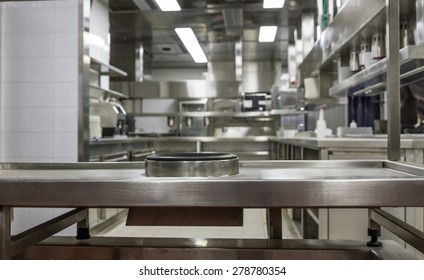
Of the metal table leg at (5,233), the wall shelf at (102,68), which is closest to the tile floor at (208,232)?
the wall shelf at (102,68)

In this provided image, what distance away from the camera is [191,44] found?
26.4 feet

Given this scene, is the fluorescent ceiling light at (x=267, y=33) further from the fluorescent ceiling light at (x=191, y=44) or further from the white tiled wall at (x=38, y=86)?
the white tiled wall at (x=38, y=86)

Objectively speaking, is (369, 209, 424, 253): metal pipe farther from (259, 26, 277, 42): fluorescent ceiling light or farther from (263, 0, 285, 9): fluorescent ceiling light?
(259, 26, 277, 42): fluorescent ceiling light

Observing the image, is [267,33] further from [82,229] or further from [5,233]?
[5,233]

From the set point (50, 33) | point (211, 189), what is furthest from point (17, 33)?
point (211, 189)

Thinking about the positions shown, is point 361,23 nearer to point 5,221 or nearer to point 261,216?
point 261,216

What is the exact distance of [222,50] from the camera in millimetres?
8758

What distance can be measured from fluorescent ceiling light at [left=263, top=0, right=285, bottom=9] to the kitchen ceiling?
89mm

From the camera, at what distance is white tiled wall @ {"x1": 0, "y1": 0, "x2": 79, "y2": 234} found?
312 centimetres

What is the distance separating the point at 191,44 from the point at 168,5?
2341 millimetres

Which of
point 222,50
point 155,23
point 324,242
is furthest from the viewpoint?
point 222,50

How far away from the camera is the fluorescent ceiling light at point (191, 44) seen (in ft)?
23.3
